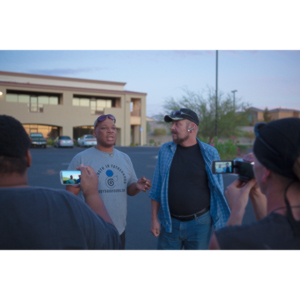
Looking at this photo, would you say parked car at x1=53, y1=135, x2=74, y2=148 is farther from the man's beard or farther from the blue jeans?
the blue jeans

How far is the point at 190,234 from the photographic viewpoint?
2.98 meters

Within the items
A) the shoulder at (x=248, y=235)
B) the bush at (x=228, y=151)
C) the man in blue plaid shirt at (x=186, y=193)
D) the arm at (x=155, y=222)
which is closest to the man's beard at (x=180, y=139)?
the man in blue plaid shirt at (x=186, y=193)

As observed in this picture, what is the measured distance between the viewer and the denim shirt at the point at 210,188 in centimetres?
297

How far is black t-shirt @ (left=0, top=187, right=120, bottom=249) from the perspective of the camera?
1351 mm

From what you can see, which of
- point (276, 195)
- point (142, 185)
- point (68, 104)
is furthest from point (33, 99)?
point (276, 195)

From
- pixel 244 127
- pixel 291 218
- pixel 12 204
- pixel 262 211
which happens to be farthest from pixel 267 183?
pixel 244 127

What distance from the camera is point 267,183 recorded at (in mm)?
1357

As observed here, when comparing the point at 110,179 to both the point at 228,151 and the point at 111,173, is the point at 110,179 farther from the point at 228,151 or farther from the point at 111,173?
the point at 228,151

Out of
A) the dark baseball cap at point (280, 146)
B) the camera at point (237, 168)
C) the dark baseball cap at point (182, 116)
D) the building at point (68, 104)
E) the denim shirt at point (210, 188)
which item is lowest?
the denim shirt at point (210, 188)

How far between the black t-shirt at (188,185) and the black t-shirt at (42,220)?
1631 mm

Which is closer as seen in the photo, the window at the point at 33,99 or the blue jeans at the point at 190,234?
the blue jeans at the point at 190,234

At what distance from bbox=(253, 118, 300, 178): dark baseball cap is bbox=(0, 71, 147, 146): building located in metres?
34.8

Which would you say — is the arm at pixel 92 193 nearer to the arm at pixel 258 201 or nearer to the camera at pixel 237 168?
the camera at pixel 237 168

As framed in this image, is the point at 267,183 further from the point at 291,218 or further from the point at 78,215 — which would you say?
the point at 78,215
